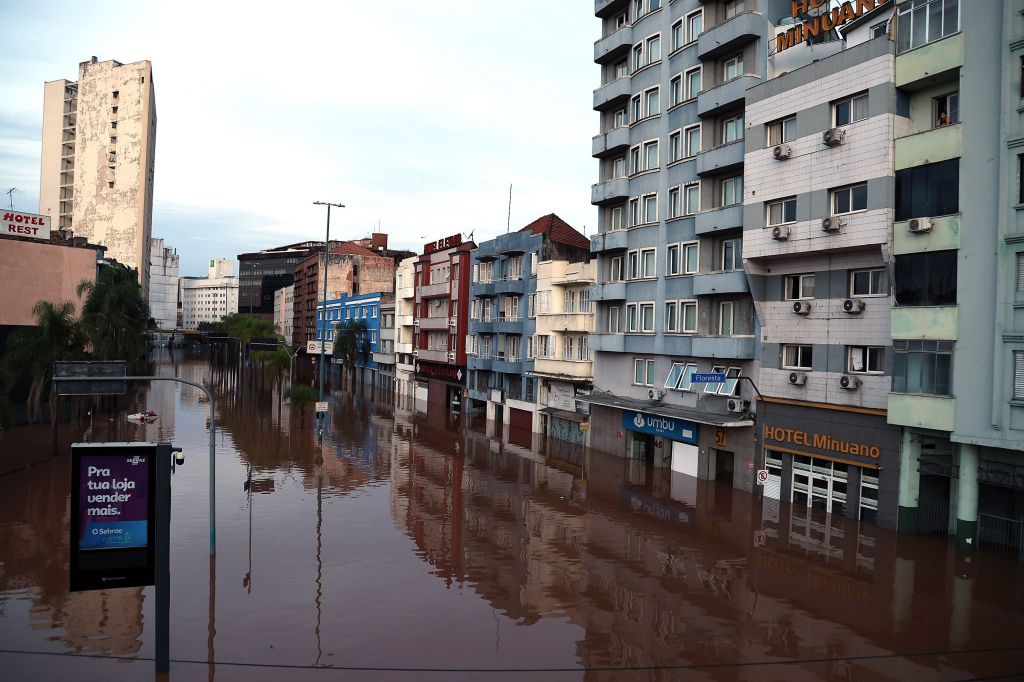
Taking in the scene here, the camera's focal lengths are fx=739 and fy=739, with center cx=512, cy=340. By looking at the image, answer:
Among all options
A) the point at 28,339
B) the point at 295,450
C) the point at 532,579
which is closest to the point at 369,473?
the point at 295,450

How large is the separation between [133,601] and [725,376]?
87.9ft

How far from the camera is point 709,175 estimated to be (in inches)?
1540

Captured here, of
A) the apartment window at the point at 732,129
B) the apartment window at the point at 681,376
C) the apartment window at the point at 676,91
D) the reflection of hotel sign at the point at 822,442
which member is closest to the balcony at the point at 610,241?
the apartment window at the point at 676,91

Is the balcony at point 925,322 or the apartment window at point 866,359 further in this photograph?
the apartment window at point 866,359

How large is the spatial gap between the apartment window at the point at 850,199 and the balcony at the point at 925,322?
183 inches

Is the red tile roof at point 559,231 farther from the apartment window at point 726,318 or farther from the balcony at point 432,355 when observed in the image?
the apartment window at point 726,318

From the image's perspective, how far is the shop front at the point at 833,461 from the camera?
28766 mm

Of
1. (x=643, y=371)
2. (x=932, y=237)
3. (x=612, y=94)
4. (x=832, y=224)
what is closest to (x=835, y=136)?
(x=832, y=224)

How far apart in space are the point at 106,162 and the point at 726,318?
125856 mm

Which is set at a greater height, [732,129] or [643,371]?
[732,129]

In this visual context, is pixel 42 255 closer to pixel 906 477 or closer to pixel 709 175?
pixel 709 175

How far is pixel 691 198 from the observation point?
1604 inches

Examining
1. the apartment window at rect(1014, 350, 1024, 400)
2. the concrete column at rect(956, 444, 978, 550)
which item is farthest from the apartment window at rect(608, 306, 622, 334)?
the apartment window at rect(1014, 350, 1024, 400)

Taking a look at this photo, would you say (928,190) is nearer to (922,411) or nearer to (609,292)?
(922,411)
